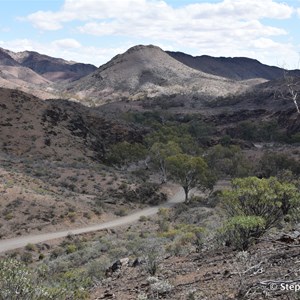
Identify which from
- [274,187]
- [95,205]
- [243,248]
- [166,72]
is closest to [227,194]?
[274,187]

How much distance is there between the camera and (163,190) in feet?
155

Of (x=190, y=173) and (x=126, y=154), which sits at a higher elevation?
(x=126, y=154)

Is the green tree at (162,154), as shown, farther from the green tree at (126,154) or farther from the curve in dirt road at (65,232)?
the curve in dirt road at (65,232)

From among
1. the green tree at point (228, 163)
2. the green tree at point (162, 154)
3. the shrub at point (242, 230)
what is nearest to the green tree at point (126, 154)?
the green tree at point (162, 154)

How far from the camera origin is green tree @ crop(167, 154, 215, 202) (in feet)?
144

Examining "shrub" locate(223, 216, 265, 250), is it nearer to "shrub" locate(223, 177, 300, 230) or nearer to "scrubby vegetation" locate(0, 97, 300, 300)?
"scrubby vegetation" locate(0, 97, 300, 300)

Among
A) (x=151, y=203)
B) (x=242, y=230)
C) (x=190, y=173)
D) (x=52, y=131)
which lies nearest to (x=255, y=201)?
(x=242, y=230)

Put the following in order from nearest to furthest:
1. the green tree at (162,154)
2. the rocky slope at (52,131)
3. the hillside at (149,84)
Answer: the green tree at (162,154), the rocky slope at (52,131), the hillside at (149,84)

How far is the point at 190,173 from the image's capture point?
44.3m

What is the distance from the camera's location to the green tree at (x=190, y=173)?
144ft

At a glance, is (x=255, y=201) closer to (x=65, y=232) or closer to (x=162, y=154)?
(x=65, y=232)

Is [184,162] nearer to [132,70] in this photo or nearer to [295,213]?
[295,213]

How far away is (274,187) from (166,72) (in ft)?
594

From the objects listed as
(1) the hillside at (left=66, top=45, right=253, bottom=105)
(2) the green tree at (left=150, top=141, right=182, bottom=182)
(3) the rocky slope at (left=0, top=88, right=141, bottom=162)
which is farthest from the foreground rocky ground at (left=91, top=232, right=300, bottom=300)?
(1) the hillside at (left=66, top=45, right=253, bottom=105)
